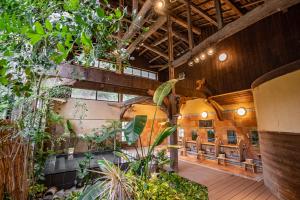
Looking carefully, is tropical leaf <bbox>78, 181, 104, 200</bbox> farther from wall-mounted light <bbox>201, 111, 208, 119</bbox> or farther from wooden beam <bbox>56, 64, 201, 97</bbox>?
wall-mounted light <bbox>201, 111, 208, 119</bbox>

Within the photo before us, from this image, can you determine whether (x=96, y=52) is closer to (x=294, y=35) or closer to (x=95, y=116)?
(x=294, y=35)

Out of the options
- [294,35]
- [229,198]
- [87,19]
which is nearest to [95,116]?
[229,198]

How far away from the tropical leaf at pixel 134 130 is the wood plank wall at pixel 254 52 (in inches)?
228

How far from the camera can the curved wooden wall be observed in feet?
9.36

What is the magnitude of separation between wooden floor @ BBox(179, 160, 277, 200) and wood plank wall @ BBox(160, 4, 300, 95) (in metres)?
3.60

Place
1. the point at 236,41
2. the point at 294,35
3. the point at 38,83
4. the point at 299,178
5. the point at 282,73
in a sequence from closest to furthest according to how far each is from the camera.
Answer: the point at 38,83 → the point at 299,178 → the point at 282,73 → the point at 294,35 → the point at 236,41

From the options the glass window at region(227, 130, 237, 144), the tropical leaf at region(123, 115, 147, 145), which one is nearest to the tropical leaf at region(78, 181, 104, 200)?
the tropical leaf at region(123, 115, 147, 145)

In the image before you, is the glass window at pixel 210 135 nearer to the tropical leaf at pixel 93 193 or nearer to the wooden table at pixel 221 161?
the wooden table at pixel 221 161

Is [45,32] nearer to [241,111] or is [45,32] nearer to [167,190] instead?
[167,190]

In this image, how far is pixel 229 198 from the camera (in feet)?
10.7

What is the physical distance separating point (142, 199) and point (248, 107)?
605cm

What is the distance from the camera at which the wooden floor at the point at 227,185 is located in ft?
11.0

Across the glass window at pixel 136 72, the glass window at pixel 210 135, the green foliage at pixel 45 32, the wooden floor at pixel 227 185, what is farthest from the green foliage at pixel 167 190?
the glass window at pixel 136 72

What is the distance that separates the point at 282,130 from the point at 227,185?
6.46ft
